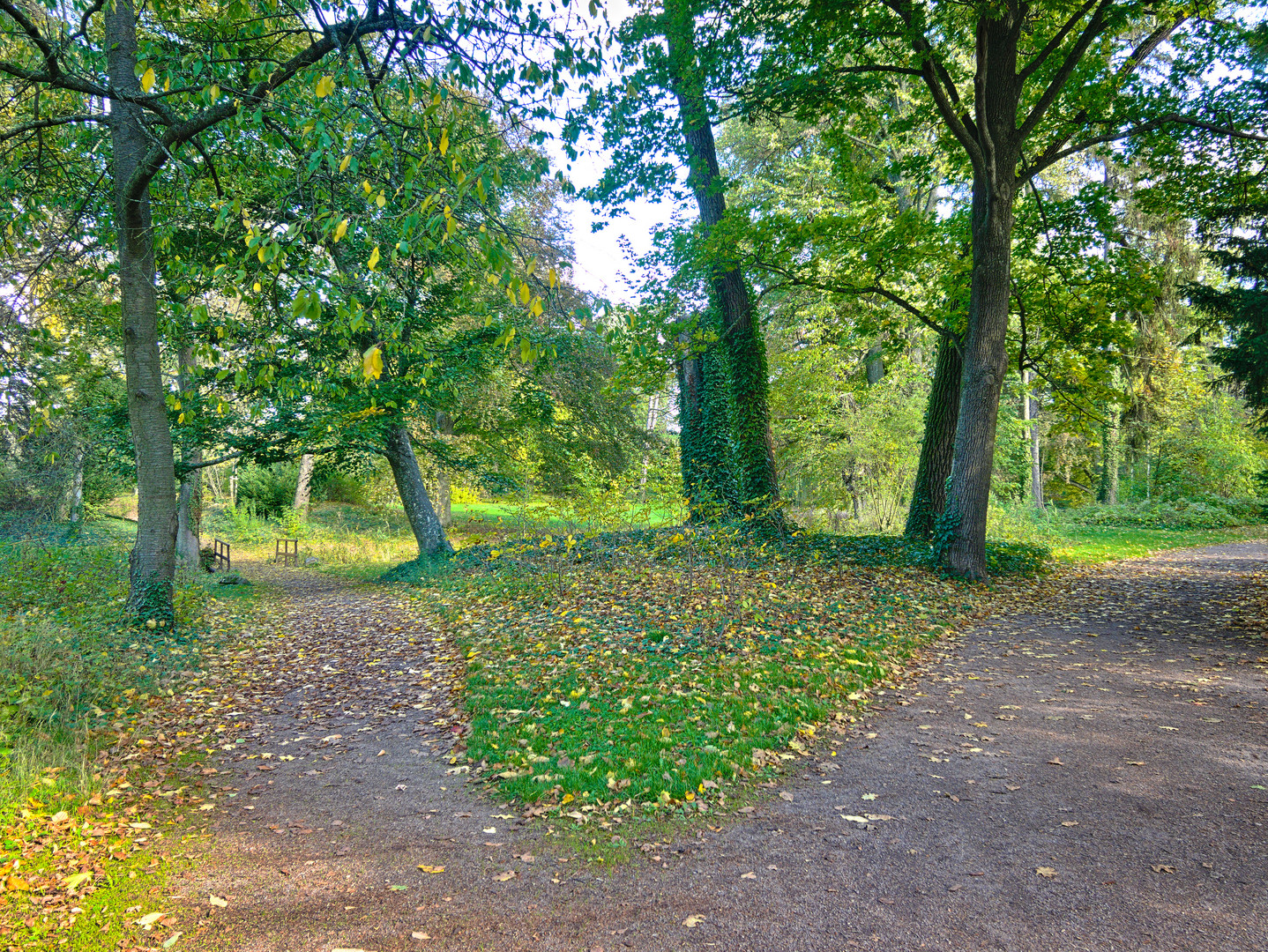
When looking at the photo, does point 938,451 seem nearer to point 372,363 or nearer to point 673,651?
point 673,651

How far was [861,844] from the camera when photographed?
3.53 m

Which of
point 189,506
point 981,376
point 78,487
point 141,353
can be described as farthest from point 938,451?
point 78,487

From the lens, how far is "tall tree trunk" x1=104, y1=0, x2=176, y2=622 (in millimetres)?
7234

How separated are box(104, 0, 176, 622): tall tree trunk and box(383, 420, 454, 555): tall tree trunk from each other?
6.80 metres

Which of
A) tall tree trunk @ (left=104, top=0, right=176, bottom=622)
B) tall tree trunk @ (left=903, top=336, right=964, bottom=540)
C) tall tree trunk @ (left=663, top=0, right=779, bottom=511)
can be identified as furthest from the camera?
tall tree trunk @ (left=663, top=0, right=779, bottom=511)

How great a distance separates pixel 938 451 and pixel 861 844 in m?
10.0

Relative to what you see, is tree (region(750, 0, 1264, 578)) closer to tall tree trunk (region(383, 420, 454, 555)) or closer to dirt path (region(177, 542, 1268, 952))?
dirt path (region(177, 542, 1268, 952))

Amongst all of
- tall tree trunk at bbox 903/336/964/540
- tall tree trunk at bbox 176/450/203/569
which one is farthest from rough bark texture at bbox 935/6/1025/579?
tall tree trunk at bbox 176/450/203/569

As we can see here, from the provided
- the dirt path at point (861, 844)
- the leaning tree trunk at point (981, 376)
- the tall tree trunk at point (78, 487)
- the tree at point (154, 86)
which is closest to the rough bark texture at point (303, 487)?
the tall tree trunk at point (78, 487)

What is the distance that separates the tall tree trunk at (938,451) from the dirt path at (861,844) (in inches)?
240

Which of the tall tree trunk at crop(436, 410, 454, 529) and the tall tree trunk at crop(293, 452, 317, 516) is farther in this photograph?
the tall tree trunk at crop(293, 452, 317, 516)

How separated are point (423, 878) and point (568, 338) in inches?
514

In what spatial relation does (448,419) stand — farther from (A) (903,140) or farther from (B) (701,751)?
(B) (701,751)

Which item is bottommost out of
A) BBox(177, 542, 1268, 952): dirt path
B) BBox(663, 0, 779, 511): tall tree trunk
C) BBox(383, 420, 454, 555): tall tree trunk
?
BBox(177, 542, 1268, 952): dirt path
